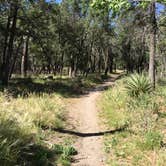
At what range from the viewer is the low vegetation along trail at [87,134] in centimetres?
891

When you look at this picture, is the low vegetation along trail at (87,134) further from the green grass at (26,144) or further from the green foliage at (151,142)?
the green foliage at (151,142)

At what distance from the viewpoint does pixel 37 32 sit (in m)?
28.9

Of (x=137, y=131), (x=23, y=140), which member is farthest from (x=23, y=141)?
(x=137, y=131)

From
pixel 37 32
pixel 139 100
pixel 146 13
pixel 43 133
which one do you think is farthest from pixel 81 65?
pixel 43 133

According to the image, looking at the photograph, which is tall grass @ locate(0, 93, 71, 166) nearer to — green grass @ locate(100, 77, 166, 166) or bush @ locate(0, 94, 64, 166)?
bush @ locate(0, 94, 64, 166)

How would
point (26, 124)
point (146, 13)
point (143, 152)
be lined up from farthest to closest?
point (146, 13)
point (26, 124)
point (143, 152)

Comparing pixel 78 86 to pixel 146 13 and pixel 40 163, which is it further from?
pixel 40 163

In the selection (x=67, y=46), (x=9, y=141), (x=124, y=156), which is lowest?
(x=124, y=156)

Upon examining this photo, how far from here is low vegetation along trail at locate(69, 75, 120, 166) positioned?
8.91 meters

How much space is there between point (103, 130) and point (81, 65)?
42.6m

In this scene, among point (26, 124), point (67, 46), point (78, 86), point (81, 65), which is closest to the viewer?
point (26, 124)

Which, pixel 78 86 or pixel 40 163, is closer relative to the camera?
pixel 40 163

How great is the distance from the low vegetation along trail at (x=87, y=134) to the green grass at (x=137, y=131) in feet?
0.98

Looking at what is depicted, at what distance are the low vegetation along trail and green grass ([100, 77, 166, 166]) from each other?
299mm
